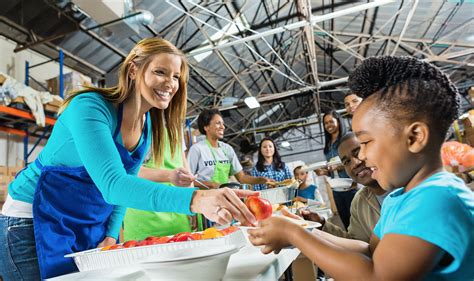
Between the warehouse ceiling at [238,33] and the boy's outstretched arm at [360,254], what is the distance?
4784 mm

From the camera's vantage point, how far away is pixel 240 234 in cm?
127

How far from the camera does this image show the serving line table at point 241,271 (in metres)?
0.89

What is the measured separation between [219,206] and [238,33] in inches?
276

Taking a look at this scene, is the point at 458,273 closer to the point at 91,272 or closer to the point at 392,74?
the point at 392,74

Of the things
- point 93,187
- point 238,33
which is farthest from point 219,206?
point 238,33

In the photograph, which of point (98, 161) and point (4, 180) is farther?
point (4, 180)

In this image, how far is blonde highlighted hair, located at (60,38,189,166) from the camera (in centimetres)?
139

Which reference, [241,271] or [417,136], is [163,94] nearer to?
[241,271]

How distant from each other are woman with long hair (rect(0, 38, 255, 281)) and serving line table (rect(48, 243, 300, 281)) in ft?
0.45

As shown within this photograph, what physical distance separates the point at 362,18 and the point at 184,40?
4.07 m

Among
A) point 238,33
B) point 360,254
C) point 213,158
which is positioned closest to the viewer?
point 360,254

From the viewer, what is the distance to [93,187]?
4.11ft

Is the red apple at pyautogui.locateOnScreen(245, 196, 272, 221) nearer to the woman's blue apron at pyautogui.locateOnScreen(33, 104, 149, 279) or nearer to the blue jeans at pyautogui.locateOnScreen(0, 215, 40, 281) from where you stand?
the woman's blue apron at pyautogui.locateOnScreen(33, 104, 149, 279)

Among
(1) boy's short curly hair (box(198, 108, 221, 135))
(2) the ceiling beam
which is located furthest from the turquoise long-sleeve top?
(2) the ceiling beam
